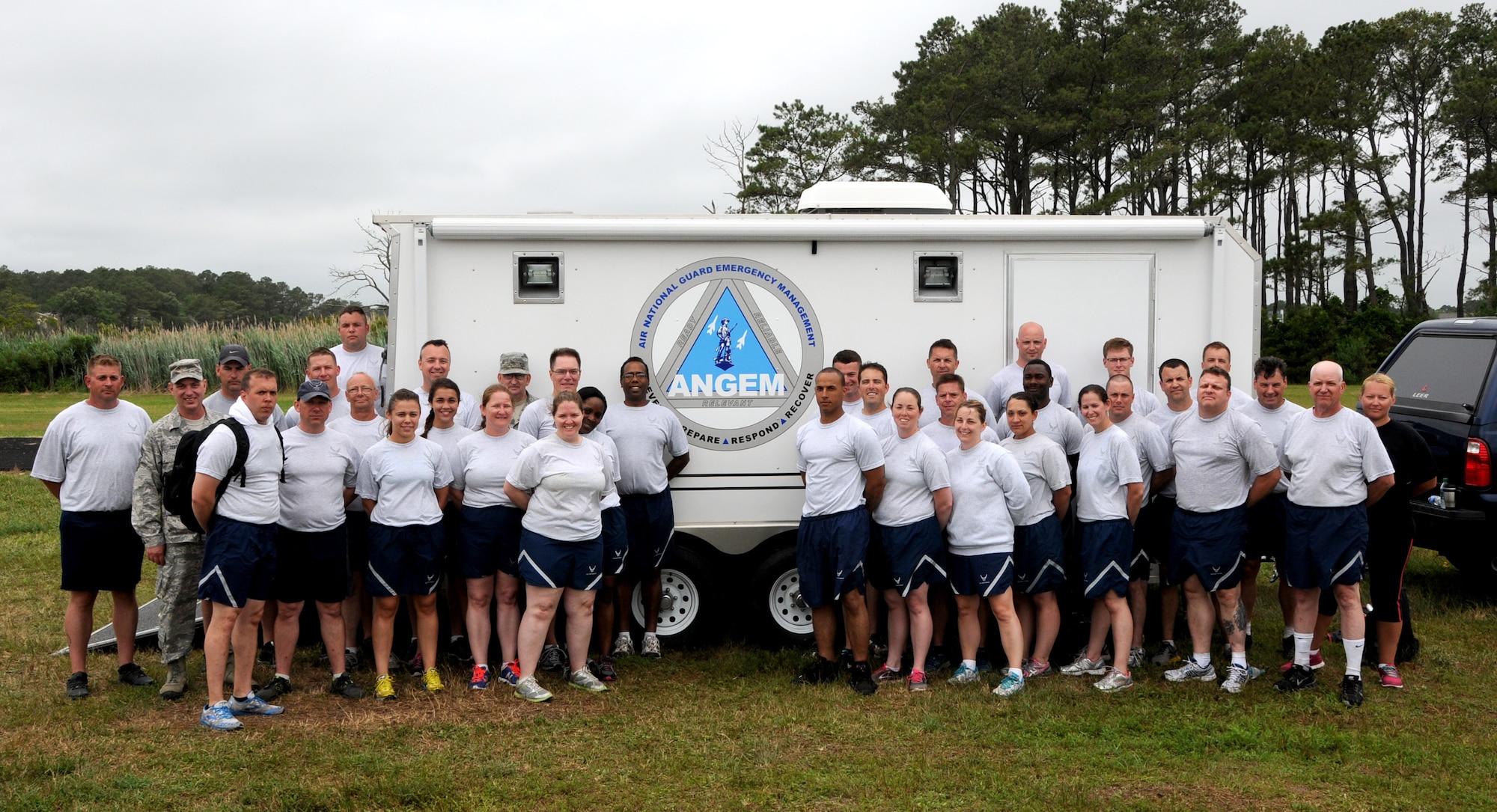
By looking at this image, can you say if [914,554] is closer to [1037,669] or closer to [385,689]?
[1037,669]

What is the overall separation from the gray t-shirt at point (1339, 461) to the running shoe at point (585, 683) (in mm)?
3634

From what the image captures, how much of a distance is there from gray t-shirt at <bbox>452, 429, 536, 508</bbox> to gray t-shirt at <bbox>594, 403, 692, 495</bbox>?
1.66 feet

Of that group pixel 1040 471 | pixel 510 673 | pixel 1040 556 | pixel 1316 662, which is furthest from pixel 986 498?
pixel 510 673

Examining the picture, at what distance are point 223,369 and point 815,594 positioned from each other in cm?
329

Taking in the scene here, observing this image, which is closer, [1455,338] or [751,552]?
[751,552]

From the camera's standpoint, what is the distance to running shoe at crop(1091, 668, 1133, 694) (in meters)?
5.65

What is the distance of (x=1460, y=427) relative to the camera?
284 inches

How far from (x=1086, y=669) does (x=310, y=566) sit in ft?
13.1

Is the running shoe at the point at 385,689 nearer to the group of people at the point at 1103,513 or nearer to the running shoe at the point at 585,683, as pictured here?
the running shoe at the point at 585,683

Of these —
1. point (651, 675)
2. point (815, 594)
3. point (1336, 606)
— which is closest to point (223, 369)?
point (651, 675)

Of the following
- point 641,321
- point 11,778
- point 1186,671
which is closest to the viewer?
point 11,778

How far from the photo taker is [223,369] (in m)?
5.82

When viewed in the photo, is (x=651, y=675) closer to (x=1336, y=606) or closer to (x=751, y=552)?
(x=751, y=552)

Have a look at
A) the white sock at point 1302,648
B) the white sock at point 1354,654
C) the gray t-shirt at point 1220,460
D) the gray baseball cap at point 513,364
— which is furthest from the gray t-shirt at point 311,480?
the white sock at point 1354,654
